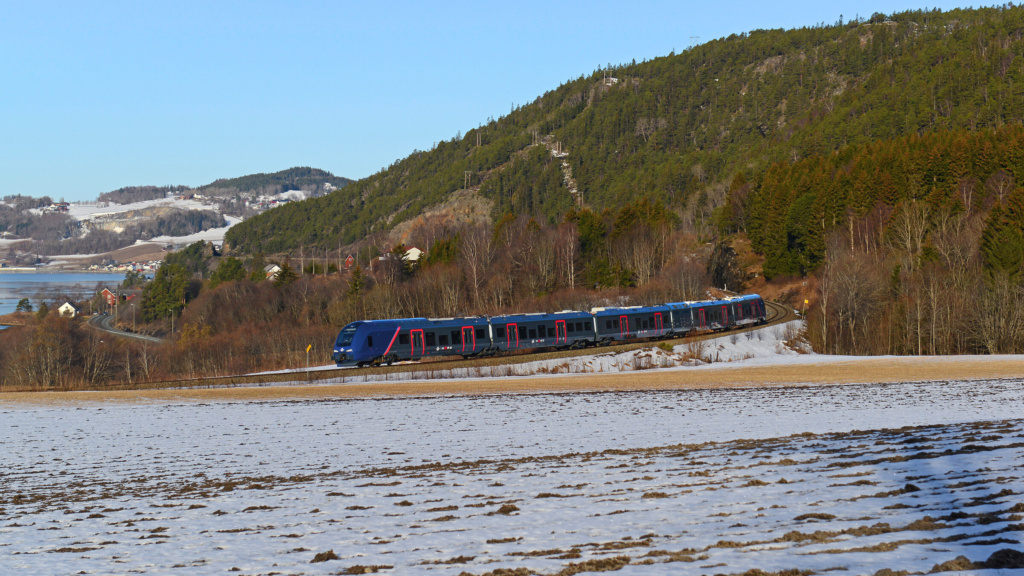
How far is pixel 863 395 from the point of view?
3181cm

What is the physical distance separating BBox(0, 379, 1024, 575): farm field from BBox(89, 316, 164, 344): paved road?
119 meters

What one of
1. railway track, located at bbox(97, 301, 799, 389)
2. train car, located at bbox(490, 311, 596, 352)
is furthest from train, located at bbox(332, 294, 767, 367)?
railway track, located at bbox(97, 301, 799, 389)

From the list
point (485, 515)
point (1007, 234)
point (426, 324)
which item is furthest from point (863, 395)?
point (1007, 234)

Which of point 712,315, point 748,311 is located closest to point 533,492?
point 712,315

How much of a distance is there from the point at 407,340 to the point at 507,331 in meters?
7.61

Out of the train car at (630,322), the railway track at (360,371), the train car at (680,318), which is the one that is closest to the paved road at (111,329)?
the railway track at (360,371)

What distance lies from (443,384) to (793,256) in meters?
84.2

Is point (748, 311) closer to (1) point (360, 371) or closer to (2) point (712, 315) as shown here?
(2) point (712, 315)

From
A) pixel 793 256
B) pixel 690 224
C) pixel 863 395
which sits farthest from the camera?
pixel 690 224

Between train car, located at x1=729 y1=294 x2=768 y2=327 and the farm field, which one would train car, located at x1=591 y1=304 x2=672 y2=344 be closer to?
train car, located at x1=729 y1=294 x2=768 y2=327

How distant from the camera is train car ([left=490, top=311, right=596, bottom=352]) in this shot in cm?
5334

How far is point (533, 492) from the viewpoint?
1450cm

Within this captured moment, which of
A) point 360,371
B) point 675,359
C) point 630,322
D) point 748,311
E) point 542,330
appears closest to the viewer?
point 360,371

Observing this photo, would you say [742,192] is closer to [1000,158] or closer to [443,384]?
[1000,158]
